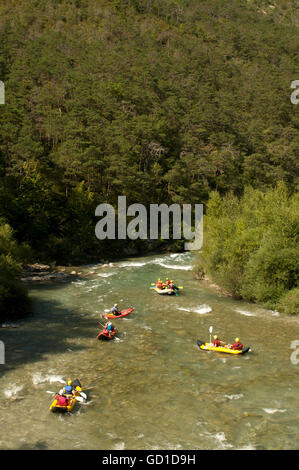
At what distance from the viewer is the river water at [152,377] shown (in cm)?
1544

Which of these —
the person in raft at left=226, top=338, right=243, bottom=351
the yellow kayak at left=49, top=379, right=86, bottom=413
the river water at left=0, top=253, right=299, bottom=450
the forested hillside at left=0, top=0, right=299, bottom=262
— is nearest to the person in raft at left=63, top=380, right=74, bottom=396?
the yellow kayak at left=49, top=379, right=86, bottom=413

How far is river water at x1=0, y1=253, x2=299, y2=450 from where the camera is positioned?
15.4 meters

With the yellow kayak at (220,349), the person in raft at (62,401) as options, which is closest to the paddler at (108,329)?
the yellow kayak at (220,349)

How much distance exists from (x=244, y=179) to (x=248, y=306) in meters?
51.3

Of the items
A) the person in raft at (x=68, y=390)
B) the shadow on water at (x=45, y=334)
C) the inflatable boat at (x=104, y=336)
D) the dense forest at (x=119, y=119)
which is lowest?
the shadow on water at (x=45, y=334)

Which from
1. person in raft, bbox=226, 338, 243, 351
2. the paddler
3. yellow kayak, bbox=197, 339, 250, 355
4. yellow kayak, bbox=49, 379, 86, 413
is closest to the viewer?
yellow kayak, bbox=49, 379, 86, 413

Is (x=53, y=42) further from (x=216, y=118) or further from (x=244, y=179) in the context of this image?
(x=244, y=179)

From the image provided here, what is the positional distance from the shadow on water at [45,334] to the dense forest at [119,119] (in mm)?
3104

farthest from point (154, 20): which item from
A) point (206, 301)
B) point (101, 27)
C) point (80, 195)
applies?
point (206, 301)

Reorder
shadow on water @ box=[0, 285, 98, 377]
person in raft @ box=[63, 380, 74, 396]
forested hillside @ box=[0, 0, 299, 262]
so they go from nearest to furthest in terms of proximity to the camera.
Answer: person in raft @ box=[63, 380, 74, 396], shadow on water @ box=[0, 285, 98, 377], forested hillside @ box=[0, 0, 299, 262]

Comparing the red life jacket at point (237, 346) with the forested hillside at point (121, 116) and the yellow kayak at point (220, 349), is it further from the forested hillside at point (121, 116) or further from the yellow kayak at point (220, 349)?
the forested hillside at point (121, 116)

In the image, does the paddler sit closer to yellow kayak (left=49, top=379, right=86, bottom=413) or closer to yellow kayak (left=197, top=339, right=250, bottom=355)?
yellow kayak (left=197, top=339, right=250, bottom=355)

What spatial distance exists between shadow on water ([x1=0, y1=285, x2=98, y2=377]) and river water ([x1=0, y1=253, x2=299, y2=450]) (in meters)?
0.06

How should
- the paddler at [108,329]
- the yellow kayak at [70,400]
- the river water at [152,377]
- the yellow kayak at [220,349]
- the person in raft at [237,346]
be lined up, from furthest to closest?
the paddler at [108,329] → the person in raft at [237,346] → the yellow kayak at [220,349] → the yellow kayak at [70,400] → the river water at [152,377]
